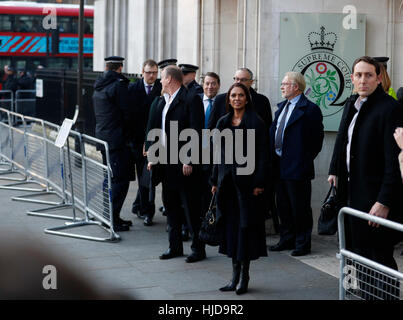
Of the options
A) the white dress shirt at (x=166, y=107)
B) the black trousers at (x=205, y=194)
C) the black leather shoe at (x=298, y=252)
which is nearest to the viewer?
the white dress shirt at (x=166, y=107)

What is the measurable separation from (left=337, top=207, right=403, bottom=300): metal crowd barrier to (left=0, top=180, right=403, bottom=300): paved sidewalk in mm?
1370

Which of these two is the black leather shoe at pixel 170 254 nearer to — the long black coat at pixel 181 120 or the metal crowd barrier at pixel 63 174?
the long black coat at pixel 181 120

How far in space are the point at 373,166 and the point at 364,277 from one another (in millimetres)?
1116

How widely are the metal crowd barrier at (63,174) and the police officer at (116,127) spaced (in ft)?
0.57

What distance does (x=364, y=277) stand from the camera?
16.3 ft

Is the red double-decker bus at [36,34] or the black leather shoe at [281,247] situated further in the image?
the red double-decker bus at [36,34]

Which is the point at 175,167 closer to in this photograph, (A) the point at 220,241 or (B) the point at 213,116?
(B) the point at 213,116

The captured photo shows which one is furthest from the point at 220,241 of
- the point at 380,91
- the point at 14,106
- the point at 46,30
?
the point at 46,30

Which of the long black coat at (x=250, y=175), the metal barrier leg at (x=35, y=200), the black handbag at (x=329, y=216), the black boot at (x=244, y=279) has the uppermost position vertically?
the long black coat at (x=250, y=175)

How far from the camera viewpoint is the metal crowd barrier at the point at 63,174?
9.29 m

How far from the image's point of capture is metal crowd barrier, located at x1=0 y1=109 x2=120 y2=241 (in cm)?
929

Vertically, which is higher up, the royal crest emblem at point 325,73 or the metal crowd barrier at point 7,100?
the royal crest emblem at point 325,73

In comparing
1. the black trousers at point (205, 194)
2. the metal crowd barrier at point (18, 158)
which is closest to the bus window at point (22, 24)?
the metal crowd barrier at point (18, 158)

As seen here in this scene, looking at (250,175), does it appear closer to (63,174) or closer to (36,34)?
(63,174)
